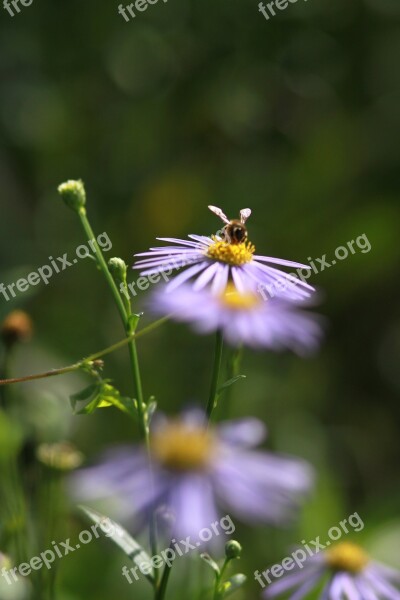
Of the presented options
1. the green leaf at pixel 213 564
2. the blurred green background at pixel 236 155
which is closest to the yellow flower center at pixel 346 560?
the green leaf at pixel 213 564

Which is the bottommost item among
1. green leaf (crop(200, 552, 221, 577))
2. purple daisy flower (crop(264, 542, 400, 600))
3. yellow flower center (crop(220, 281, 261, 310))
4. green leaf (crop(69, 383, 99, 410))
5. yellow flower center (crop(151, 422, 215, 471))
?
purple daisy flower (crop(264, 542, 400, 600))

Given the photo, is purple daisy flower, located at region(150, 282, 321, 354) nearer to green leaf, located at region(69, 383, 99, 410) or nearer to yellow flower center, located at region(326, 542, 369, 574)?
green leaf, located at region(69, 383, 99, 410)

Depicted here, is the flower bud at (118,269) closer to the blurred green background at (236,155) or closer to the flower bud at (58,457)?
the flower bud at (58,457)

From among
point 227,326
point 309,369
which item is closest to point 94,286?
point 309,369

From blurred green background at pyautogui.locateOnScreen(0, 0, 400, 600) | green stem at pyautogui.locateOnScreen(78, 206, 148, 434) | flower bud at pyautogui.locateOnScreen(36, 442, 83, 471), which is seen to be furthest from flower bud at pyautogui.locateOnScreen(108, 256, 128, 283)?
blurred green background at pyautogui.locateOnScreen(0, 0, 400, 600)

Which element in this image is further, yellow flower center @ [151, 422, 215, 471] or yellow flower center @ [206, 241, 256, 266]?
yellow flower center @ [206, 241, 256, 266]

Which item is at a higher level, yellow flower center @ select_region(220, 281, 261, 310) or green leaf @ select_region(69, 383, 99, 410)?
yellow flower center @ select_region(220, 281, 261, 310)
